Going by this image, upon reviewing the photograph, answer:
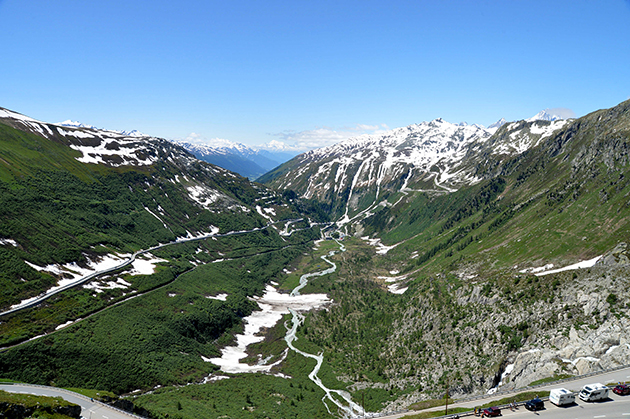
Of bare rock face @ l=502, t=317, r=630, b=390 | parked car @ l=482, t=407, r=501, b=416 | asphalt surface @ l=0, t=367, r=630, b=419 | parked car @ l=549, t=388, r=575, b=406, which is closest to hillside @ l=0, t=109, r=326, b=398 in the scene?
asphalt surface @ l=0, t=367, r=630, b=419

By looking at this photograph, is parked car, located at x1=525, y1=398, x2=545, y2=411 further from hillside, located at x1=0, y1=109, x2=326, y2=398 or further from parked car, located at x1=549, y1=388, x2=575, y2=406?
hillside, located at x1=0, y1=109, x2=326, y2=398

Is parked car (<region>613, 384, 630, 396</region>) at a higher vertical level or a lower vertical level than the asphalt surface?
higher

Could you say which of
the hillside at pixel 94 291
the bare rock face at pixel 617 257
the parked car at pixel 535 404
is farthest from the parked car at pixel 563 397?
the hillside at pixel 94 291

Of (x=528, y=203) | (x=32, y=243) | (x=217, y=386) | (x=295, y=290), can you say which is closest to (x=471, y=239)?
(x=528, y=203)

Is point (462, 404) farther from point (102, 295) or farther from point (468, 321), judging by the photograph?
point (102, 295)

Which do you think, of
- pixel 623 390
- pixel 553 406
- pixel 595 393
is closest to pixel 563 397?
pixel 553 406

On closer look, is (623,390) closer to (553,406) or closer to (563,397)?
(563,397)

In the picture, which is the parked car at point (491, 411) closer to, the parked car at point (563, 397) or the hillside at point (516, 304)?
the parked car at point (563, 397)

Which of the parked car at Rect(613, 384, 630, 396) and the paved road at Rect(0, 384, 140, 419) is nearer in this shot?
the parked car at Rect(613, 384, 630, 396)
